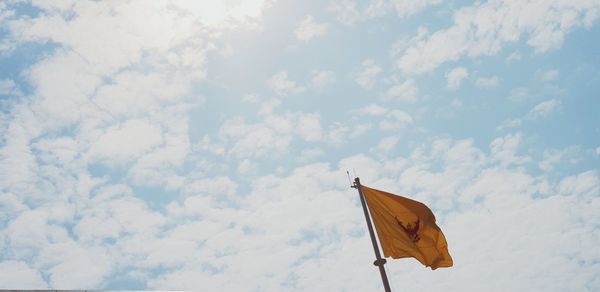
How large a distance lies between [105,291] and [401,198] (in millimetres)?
9140

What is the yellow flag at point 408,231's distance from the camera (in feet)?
49.1

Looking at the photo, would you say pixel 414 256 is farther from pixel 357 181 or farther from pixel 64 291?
pixel 64 291

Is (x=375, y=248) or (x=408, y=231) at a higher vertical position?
(x=408, y=231)

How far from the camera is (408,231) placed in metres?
15.1

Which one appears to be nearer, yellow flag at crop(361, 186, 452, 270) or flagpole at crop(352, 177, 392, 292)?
flagpole at crop(352, 177, 392, 292)

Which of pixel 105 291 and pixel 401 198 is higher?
pixel 401 198

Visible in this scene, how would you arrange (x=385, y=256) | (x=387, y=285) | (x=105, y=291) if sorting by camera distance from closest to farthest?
(x=105, y=291), (x=387, y=285), (x=385, y=256)

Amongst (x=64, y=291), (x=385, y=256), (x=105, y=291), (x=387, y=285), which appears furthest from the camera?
(x=385, y=256)

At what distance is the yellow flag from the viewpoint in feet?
49.1

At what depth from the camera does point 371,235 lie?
47.4 ft

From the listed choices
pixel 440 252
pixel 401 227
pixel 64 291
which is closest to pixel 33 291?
pixel 64 291

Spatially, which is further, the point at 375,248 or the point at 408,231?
the point at 408,231

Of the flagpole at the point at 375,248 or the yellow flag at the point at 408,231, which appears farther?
the yellow flag at the point at 408,231

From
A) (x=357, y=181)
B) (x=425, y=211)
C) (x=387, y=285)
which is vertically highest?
(x=357, y=181)
